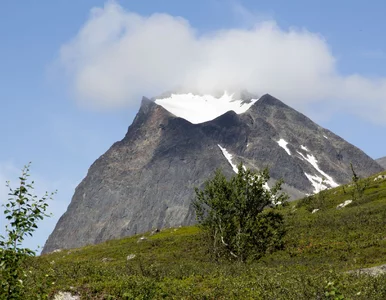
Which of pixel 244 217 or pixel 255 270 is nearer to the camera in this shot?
pixel 255 270

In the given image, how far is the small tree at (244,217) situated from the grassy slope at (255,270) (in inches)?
97.2

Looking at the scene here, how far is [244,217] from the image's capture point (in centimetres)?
4750

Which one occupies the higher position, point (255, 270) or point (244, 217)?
point (244, 217)

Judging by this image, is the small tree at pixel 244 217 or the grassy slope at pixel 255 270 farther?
the small tree at pixel 244 217

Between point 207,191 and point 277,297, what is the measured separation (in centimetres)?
2799

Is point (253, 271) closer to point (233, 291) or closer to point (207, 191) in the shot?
point (233, 291)

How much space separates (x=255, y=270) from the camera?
116 feet

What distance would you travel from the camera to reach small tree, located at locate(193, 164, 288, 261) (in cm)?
4731

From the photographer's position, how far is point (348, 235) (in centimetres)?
6431

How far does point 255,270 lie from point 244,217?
40.8 feet

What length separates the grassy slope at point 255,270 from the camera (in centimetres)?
2386

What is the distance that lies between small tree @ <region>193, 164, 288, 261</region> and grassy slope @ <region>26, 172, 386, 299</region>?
2468 millimetres

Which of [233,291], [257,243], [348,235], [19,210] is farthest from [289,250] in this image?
[19,210]

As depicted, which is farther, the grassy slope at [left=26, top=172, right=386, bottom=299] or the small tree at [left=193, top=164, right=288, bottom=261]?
the small tree at [left=193, top=164, right=288, bottom=261]
